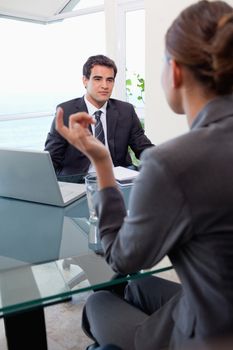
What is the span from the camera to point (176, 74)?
77 centimetres

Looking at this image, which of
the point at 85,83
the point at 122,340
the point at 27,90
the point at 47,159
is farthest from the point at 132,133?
the point at 27,90

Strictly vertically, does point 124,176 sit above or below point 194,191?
below

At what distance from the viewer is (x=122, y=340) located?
926 mm

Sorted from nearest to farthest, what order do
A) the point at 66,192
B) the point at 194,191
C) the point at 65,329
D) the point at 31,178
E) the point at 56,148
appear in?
the point at 194,191, the point at 31,178, the point at 66,192, the point at 65,329, the point at 56,148

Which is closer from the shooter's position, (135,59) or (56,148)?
(56,148)

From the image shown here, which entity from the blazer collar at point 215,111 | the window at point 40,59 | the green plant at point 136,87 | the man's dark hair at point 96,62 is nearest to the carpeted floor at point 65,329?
the blazer collar at point 215,111

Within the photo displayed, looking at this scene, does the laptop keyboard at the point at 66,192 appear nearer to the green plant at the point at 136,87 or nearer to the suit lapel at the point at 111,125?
the suit lapel at the point at 111,125

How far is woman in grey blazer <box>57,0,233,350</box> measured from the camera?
0.68 meters

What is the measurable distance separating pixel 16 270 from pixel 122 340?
0.38m

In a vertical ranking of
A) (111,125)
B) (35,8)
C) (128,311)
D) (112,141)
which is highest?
(35,8)

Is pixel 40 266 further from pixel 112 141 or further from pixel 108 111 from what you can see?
pixel 108 111

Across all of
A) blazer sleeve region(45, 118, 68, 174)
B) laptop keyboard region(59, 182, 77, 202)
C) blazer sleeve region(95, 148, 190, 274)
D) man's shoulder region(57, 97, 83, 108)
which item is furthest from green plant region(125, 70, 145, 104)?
blazer sleeve region(95, 148, 190, 274)

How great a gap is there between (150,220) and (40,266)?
0.54 metres

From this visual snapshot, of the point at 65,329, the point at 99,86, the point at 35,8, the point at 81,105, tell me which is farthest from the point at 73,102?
the point at 35,8
